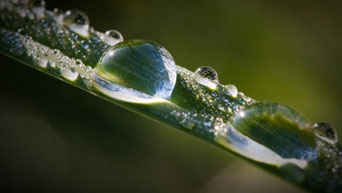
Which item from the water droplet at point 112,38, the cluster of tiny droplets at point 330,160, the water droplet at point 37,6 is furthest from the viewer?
the water droplet at point 37,6

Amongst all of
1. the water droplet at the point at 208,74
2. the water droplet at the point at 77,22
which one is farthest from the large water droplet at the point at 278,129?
the water droplet at the point at 77,22

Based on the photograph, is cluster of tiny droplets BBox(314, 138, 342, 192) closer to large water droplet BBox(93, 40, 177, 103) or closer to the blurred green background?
large water droplet BBox(93, 40, 177, 103)

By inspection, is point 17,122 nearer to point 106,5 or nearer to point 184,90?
point 106,5

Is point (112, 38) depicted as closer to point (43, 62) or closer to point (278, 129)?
point (43, 62)

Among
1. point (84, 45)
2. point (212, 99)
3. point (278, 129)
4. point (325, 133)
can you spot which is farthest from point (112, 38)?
point (325, 133)

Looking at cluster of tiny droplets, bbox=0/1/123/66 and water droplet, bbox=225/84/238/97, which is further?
→ cluster of tiny droplets, bbox=0/1/123/66

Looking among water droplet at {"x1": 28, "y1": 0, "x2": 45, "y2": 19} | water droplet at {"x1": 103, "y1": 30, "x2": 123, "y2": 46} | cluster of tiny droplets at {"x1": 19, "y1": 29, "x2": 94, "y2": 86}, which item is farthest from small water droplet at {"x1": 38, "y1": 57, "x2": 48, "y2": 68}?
water droplet at {"x1": 28, "y1": 0, "x2": 45, "y2": 19}

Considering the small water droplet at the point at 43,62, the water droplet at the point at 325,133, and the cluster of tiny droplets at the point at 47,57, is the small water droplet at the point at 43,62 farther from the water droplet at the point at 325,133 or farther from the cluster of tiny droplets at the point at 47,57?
the water droplet at the point at 325,133
